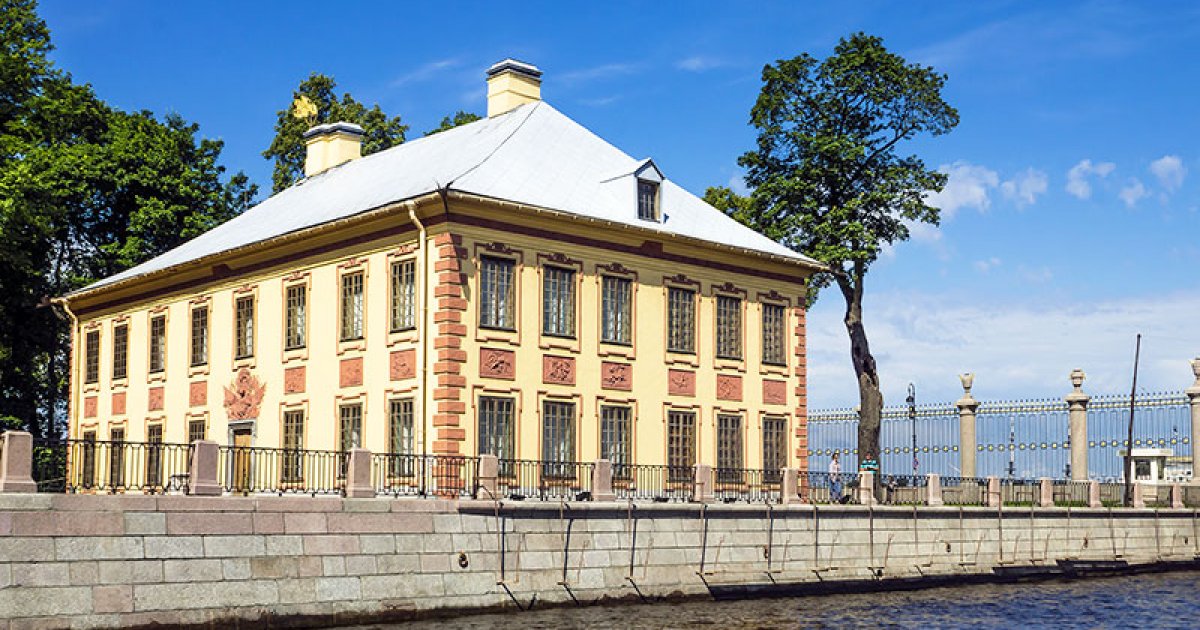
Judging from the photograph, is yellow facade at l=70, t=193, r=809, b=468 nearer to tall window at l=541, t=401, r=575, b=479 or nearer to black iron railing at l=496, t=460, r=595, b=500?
tall window at l=541, t=401, r=575, b=479

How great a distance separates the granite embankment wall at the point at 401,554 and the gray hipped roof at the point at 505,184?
7.51m

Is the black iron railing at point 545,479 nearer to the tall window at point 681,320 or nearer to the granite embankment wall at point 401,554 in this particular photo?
the granite embankment wall at point 401,554

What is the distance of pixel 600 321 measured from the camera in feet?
110

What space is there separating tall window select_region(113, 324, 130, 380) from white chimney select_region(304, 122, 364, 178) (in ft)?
22.9

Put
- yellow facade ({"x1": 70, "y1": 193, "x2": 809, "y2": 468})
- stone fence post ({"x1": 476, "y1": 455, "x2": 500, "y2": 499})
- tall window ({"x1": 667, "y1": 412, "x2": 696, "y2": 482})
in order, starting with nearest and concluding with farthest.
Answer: stone fence post ({"x1": 476, "y1": 455, "x2": 500, "y2": 499}) → yellow facade ({"x1": 70, "y1": 193, "x2": 809, "y2": 468}) → tall window ({"x1": 667, "y1": 412, "x2": 696, "y2": 482})

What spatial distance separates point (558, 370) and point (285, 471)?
6735mm

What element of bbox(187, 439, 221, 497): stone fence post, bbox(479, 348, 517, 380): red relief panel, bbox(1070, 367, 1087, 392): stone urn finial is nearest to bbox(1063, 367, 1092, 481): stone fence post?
bbox(1070, 367, 1087, 392): stone urn finial

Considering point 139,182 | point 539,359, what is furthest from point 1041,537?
point 139,182

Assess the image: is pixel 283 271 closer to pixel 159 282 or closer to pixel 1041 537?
pixel 159 282

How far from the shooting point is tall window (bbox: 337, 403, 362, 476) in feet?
106

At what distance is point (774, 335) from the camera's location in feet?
124

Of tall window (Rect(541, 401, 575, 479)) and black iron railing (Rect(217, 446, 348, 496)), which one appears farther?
tall window (Rect(541, 401, 575, 479))

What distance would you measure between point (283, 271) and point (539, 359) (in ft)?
23.4

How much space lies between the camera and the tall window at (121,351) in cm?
4066
